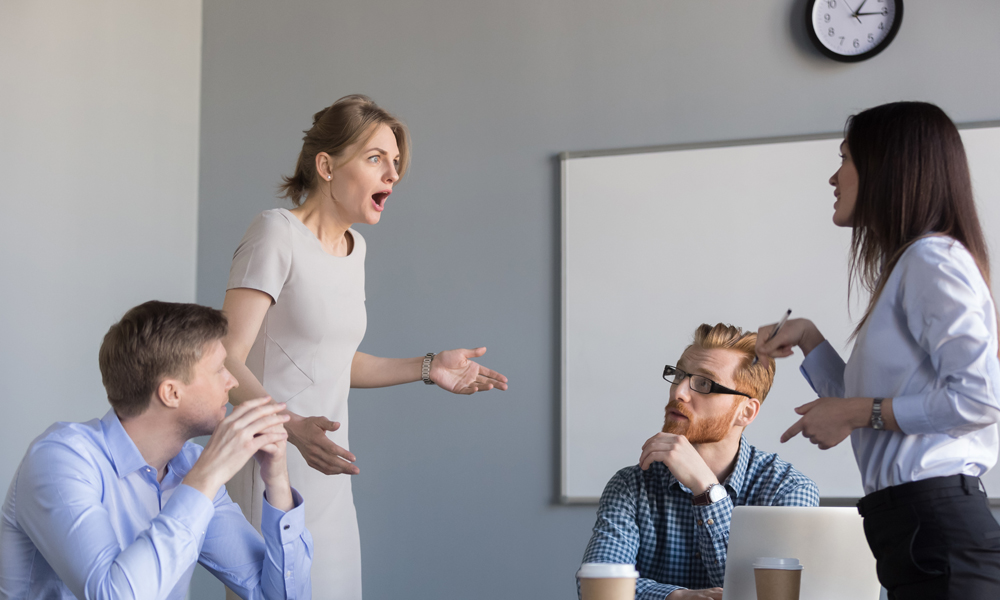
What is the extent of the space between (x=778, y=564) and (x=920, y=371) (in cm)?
39

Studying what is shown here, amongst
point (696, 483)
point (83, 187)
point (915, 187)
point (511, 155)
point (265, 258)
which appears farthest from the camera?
point (511, 155)

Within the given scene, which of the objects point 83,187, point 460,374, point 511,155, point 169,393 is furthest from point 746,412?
point 83,187

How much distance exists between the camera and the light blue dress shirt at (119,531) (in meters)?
1.29

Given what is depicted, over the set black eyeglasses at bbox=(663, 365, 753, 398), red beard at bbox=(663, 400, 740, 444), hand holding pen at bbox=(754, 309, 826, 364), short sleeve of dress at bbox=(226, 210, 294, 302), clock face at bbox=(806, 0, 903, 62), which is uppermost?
clock face at bbox=(806, 0, 903, 62)

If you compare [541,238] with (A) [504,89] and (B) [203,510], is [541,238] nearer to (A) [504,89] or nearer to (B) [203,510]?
(A) [504,89]

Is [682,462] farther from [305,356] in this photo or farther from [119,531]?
[119,531]

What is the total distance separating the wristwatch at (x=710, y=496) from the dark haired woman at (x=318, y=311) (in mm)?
702

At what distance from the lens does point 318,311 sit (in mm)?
1943

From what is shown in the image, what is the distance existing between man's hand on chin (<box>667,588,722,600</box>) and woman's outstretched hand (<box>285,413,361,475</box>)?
666 millimetres

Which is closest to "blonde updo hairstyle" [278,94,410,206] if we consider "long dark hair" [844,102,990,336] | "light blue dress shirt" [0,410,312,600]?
"light blue dress shirt" [0,410,312,600]

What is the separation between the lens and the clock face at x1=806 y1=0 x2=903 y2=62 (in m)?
3.06

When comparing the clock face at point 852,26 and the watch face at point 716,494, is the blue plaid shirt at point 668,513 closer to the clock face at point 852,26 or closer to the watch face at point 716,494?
the watch face at point 716,494

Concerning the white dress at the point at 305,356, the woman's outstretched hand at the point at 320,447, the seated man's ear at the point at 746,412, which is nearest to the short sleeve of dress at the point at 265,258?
the white dress at the point at 305,356

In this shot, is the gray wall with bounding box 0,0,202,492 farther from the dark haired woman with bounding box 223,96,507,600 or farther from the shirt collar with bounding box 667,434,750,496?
the shirt collar with bounding box 667,434,750,496
